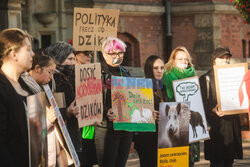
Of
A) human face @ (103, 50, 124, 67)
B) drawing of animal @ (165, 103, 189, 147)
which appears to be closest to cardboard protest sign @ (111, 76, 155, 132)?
human face @ (103, 50, 124, 67)

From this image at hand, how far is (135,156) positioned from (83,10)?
3.81 meters

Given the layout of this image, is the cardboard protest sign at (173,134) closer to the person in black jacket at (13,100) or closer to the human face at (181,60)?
the human face at (181,60)

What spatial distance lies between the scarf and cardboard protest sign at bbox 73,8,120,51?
753 millimetres

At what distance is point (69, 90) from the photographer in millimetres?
5148

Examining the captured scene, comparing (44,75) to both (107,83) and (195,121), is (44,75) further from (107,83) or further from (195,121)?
(195,121)

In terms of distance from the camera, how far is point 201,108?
643cm

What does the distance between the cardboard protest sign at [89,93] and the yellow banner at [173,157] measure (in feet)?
3.03

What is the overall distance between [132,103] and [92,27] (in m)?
0.92

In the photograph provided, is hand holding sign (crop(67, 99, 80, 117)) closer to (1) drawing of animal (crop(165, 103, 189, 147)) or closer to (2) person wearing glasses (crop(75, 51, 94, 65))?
(2) person wearing glasses (crop(75, 51, 94, 65))

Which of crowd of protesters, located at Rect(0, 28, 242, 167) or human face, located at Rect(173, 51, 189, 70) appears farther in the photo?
human face, located at Rect(173, 51, 189, 70)

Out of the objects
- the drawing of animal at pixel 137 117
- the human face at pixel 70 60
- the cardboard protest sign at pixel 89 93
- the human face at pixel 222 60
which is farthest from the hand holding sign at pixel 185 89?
the human face at pixel 70 60

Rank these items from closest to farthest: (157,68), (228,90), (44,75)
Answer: (44,75), (157,68), (228,90)

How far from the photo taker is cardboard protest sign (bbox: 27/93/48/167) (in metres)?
3.53

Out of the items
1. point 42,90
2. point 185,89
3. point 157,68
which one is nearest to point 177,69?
point 185,89
